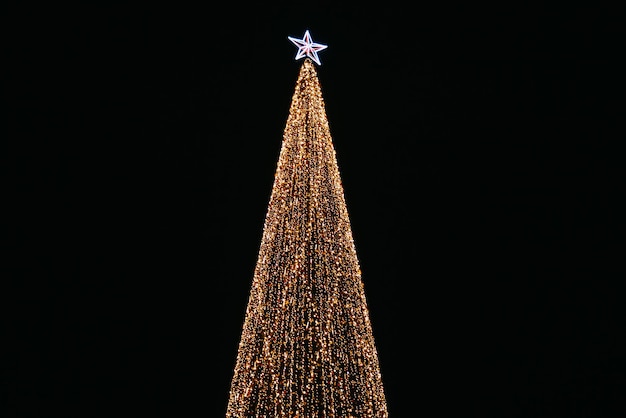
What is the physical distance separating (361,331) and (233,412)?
1239 mm

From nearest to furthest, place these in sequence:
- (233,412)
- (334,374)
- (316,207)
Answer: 1. (233,412)
2. (316,207)
3. (334,374)

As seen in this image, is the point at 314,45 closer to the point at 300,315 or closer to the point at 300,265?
the point at 300,265

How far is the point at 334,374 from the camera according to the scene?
4.97 metres

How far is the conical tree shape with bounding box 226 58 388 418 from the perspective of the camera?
175 inches

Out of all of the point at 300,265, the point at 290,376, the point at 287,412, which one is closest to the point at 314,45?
the point at 300,265

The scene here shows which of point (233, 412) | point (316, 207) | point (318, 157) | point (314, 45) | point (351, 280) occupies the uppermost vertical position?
point (314, 45)

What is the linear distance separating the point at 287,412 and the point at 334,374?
0.67 m

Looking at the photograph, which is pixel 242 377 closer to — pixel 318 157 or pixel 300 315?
pixel 300 315

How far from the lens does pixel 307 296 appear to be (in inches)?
190

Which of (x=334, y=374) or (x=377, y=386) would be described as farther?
(x=334, y=374)

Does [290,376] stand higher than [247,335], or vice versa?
[247,335]

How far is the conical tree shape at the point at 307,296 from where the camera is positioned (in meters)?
4.45

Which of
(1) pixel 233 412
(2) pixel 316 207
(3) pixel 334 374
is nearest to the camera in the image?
(1) pixel 233 412

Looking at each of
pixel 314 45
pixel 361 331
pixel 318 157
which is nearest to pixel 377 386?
pixel 361 331
